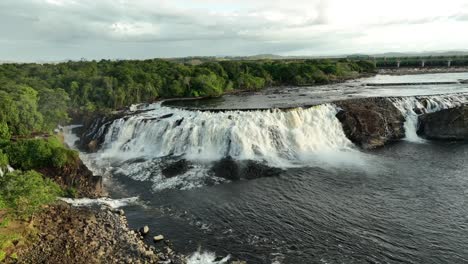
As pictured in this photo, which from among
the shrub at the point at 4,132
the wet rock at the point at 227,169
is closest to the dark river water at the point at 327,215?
the wet rock at the point at 227,169

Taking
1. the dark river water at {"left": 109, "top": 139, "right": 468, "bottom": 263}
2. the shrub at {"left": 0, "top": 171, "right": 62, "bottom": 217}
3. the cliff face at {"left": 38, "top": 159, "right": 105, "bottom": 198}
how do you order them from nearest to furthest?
the dark river water at {"left": 109, "top": 139, "right": 468, "bottom": 263}
the shrub at {"left": 0, "top": 171, "right": 62, "bottom": 217}
the cliff face at {"left": 38, "top": 159, "right": 105, "bottom": 198}

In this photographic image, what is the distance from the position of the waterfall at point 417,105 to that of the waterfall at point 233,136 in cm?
819

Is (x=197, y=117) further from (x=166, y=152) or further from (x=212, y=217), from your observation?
(x=212, y=217)

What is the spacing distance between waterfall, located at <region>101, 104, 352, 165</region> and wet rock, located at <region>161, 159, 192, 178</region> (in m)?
1.49

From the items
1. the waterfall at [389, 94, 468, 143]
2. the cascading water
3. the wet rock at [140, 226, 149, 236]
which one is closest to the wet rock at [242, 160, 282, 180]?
the cascading water

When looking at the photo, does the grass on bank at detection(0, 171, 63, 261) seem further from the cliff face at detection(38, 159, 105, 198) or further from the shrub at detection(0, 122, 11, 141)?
the shrub at detection(0, 122, 11, 141)

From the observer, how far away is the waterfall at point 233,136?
1264 inches

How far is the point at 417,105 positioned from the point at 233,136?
22670 mm

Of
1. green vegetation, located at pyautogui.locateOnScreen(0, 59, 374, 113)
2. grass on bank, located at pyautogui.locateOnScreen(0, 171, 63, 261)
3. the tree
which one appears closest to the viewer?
grass on bank, located at pyautogui.locateOnScreen(0, 171, 63, 261)

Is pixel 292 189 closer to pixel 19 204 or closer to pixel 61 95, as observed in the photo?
pixel 19 204

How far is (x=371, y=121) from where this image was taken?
122 ft

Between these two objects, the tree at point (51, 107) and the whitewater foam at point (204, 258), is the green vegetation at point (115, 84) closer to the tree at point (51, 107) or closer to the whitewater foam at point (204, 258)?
the tree at point (51, 107)

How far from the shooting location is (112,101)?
48188 millimetres

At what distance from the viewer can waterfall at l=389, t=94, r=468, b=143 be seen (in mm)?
38922
